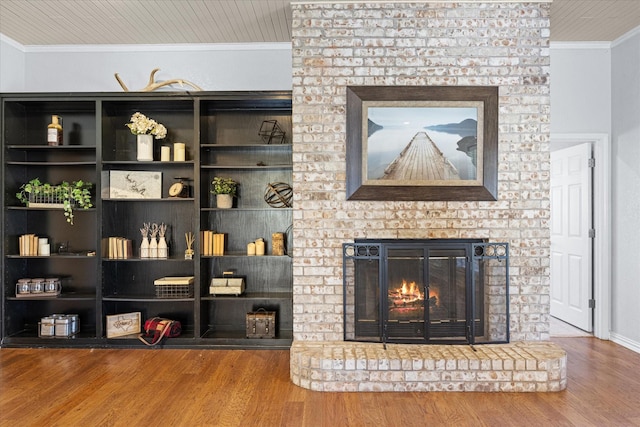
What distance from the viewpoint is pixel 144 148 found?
13.1 feet

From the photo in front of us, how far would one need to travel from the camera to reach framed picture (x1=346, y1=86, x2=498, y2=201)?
3.34m

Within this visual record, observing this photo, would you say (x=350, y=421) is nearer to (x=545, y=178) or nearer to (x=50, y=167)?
(x=545, y=178)

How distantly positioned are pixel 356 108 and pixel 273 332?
2.09 m

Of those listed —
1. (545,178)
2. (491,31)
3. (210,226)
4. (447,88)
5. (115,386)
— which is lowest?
(115,386)

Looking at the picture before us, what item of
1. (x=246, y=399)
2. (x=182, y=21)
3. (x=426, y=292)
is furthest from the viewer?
(x=182, y=21)

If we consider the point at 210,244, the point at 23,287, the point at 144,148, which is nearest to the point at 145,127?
the point at 144,148

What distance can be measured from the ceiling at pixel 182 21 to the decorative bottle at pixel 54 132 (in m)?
0.82

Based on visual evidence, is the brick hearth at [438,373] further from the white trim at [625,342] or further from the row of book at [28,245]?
the row of book at [28,245]

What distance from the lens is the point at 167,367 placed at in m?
Answer: 3.40

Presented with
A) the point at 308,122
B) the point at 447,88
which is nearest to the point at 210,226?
the point at 308,122

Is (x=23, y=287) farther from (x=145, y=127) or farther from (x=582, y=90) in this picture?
(x=582, y=90)

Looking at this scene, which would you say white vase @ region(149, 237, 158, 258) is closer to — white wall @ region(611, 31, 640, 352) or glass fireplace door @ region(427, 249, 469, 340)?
glass fireplace door @ region(427, 249, 469, 340)

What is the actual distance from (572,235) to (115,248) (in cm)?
461

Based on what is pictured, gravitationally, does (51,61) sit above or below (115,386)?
above
